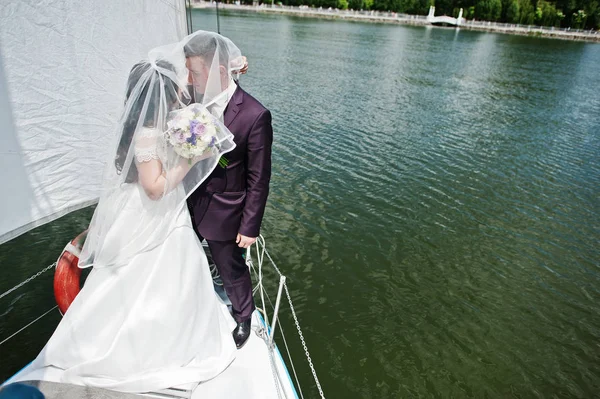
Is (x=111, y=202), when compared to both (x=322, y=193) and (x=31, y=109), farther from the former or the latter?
(x=322, y=193)

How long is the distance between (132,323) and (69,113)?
1.46 m

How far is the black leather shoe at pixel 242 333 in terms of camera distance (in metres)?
3.01

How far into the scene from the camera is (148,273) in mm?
2480

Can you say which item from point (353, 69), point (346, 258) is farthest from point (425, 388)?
point (353, 69)

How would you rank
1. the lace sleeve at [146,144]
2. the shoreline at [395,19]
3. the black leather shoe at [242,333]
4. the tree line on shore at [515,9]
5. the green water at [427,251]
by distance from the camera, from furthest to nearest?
1. the tree line on shore at [515,9]
2. the shoreline at [395,19]
3. the green water at [427,251]
4. the black leather shoe at [242,333]
5. the lace sleeve at [146,144]

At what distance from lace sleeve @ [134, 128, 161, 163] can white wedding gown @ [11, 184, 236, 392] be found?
233mm

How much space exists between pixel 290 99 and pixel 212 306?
1375 centimetres

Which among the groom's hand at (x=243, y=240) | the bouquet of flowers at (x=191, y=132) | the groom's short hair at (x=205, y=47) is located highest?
the groom's short hair at (x=205, y=47)

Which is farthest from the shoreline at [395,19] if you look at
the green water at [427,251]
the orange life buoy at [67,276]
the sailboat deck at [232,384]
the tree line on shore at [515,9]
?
the sailboat deck at [232,384]

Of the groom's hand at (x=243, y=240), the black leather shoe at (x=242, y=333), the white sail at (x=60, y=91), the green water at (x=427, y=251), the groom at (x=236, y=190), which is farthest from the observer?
the green water at (x=427, y=251)

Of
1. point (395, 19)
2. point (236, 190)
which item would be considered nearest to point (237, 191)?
point (236, 190)

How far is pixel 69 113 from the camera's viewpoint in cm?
268

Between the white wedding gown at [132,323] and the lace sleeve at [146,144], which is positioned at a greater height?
the lace sleeve at [146,144]

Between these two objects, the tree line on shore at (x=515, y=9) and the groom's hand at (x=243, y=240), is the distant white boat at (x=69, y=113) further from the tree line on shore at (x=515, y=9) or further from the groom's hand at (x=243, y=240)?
the tree line on shore at (x=515, y=9)
